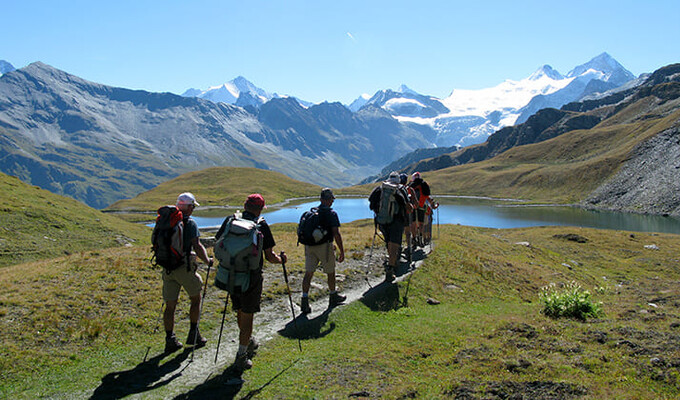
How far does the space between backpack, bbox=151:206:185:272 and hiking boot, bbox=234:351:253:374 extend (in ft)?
9.94

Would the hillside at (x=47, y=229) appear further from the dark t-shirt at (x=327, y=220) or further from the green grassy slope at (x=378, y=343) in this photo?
the dark t-shirt at (x=327, y=220)

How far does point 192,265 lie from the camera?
10.4 m

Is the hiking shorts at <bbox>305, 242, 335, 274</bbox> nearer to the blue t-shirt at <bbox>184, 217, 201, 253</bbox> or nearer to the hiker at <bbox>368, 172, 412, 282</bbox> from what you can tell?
the hiker at <bbox>368, 172, 412, 282</bbox>

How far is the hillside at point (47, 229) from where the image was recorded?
32844 millimetres

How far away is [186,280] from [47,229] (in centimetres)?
3892

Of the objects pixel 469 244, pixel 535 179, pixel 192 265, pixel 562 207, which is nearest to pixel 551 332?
pixel 192 265

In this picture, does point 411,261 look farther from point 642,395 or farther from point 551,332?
point 642,395

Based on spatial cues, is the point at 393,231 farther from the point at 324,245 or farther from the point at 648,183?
the point at 648,183

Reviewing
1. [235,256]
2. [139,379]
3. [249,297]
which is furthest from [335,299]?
[139,379]

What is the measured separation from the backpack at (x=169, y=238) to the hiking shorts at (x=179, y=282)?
30 centimetres

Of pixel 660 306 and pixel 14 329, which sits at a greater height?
pixel 14 329

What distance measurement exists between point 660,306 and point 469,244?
1343cm

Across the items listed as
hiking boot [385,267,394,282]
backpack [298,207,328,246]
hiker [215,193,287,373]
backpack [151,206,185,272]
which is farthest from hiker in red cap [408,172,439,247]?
backpack [151,206,185,272]

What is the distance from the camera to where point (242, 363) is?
906cm
